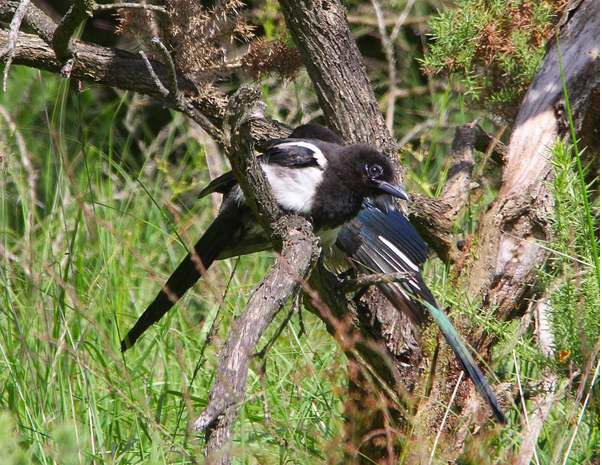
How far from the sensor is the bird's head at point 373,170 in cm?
268

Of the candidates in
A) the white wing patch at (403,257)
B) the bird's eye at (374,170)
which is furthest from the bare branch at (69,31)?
the white wing patch at (403,257)

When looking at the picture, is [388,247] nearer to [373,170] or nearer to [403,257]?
[403,257]

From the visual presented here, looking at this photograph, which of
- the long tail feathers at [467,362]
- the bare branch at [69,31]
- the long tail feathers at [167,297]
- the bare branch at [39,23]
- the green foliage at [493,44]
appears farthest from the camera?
the green foliage at [493,44]

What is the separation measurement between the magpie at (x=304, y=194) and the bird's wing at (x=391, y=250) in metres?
0.15

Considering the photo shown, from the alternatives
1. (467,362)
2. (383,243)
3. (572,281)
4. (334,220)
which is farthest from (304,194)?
(572,281)

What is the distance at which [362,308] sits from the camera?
8.82ft

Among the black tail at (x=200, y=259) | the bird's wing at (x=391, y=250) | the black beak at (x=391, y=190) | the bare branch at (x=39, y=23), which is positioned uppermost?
the bare branch at (x=39, y=23)

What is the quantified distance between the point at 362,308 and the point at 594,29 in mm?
1398

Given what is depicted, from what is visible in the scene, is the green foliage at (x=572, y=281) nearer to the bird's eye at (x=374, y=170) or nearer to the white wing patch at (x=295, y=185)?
the bird's eye at (x=374, y=170)

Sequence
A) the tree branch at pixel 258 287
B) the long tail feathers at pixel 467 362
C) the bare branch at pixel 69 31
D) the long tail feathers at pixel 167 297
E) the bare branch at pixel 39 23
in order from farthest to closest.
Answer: the long tail feathers at pixel 167 297 → the bare branch at pixel 39 23 → the long tail feathers at pixel 467 362 → the bare branch at pixel 69 31 → the tree branch at pixel 258 287

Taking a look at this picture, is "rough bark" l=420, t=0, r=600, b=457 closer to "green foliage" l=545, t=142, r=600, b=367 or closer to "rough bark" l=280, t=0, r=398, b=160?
"green foliage" l=545, t=142, r=600, b=367

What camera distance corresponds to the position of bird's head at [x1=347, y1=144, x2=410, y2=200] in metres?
2.68

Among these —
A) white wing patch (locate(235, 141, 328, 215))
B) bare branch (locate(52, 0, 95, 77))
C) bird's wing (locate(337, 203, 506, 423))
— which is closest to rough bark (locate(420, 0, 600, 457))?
bird's wing (locate(337, 203, 506, 423))

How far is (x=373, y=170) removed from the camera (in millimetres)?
2688
